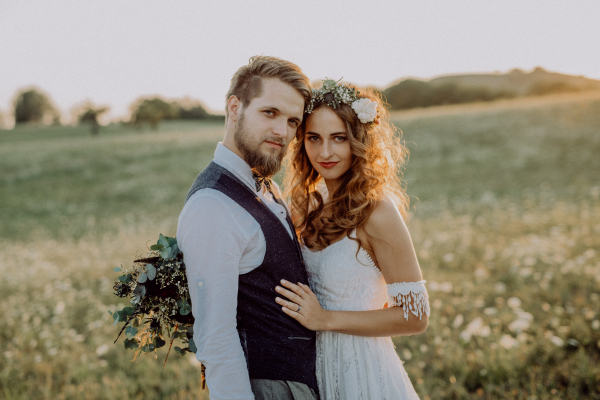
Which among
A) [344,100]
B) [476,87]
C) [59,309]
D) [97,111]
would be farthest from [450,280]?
[97,111]

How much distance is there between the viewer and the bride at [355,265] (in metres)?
2.54

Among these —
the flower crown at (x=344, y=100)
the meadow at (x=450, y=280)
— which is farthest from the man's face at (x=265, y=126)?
the meadow at (x=450, y=280)

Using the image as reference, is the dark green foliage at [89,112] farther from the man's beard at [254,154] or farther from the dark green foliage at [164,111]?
the man's beard at [254,154]

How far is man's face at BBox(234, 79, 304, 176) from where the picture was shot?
94.7 inches

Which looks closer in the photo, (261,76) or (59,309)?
(261,76)

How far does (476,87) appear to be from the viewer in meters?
59.7

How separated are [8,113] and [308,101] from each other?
3956 inches

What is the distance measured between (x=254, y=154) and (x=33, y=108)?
96520 millimetres

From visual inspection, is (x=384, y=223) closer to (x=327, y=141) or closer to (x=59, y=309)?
(x=327, y=141)

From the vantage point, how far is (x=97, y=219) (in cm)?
1561

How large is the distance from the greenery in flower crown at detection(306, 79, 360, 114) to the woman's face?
5 centimetres

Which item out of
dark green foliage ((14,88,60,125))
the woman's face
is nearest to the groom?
the woman's face

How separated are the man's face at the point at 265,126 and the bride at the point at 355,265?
44cm

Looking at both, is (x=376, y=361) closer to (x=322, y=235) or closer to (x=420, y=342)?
(x=322, y=235)
